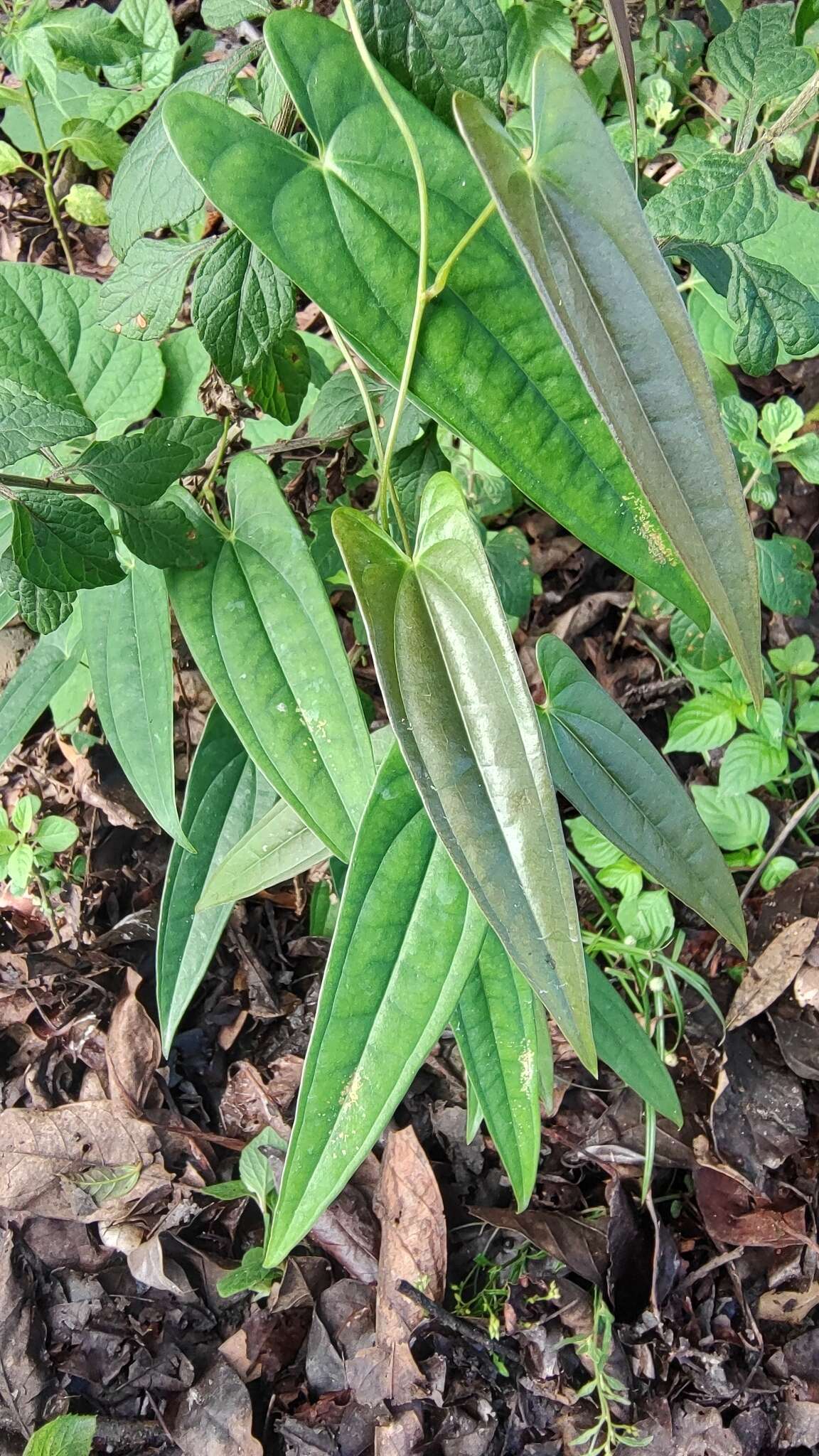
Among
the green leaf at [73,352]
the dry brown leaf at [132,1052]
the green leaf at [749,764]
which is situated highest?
the green leaf at [73,352]

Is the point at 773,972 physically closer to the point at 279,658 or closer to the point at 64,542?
the point at 279,658

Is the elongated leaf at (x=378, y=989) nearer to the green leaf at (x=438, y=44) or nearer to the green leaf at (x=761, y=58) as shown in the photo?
the green leaf at (x=438, y=44)

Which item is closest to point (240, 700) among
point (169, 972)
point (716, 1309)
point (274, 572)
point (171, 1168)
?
point (274, 572)

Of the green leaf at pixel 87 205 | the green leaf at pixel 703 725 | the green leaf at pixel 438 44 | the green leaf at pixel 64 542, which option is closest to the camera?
the green leaf at pixel 438 44

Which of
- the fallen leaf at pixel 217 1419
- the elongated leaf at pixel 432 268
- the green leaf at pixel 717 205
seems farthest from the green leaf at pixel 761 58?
the fallen leaf at pixel 217 1419

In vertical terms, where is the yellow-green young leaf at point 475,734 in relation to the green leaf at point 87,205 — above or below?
below

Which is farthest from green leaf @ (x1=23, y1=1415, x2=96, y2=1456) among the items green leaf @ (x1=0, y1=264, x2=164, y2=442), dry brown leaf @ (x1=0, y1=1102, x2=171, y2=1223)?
green leaf @ (x1=0, y1=264, x2=164, y2=442)

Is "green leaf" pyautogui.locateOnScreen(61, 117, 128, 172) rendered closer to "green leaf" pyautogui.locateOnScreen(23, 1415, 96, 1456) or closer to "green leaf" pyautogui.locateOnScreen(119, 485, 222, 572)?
"green leaf" pyautogui.locateOnScreen(119, 485, 222, 572)
